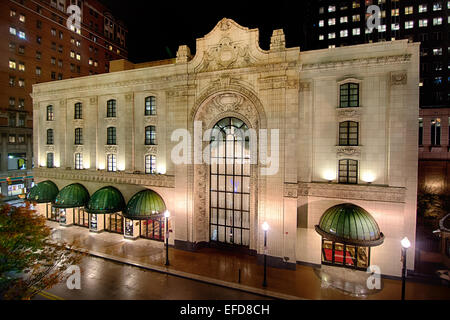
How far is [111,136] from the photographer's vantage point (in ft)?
88.6

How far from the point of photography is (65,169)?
29.2m

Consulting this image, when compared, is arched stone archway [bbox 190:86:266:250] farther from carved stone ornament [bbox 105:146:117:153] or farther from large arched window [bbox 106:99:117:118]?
large arched window [bbox 106:99:117:118]

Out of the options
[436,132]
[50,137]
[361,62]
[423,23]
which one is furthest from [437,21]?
[50,137]

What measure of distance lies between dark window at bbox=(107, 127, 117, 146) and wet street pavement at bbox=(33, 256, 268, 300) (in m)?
13.3

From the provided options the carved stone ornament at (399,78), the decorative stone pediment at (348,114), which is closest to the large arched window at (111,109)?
the decorative stone pediment at (348,114)

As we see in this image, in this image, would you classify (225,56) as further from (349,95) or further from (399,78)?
(399,78)

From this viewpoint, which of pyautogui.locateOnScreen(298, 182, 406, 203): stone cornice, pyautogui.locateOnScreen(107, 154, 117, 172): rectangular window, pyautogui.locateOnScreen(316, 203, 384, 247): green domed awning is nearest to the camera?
pyautogui.locateOnScreen(316, 203, 384, 247): green domed awning

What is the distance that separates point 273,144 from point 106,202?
59.3 feet

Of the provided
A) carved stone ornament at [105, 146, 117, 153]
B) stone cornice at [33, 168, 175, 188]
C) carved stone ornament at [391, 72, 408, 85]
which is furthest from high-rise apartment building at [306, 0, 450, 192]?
carved stone ornament at [105, 146, 117, 153]

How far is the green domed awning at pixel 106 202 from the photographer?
2467 centimetres

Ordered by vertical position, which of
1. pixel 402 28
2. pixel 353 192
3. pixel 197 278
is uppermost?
pixel 402 28

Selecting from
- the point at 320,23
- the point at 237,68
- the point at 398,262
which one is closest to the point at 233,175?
the point at 237,68

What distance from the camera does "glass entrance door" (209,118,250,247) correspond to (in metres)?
22.6

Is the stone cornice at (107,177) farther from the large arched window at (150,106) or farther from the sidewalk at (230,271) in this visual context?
the large arched window at (150,106)
